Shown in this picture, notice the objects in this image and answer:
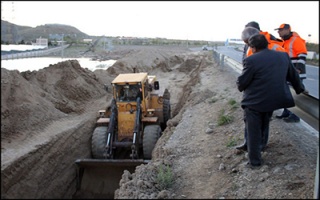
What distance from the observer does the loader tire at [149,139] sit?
34.4 feet

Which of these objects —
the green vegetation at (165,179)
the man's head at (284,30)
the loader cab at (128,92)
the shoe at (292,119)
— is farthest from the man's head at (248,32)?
the loader cab at (128,92)

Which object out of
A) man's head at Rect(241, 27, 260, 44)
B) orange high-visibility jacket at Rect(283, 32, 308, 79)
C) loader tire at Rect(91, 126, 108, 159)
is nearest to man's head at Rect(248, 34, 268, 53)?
man's head at Rect(241, 27, 260, 44)

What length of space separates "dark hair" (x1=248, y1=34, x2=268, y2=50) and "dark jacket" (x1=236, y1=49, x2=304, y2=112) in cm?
8

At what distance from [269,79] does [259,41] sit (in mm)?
545

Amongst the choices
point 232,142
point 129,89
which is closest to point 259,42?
point 232,142

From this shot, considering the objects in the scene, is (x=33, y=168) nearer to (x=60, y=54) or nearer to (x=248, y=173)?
(x=248, y=173)

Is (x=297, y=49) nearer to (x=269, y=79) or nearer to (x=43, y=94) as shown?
(x=269, y=79)

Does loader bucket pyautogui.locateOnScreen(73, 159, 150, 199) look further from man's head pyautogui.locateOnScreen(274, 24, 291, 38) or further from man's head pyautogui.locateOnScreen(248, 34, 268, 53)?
man's head pyautogui.locateOnScreen(248, 34, 268, 53)

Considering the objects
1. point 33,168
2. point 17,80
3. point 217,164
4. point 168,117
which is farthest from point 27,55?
point 217,164

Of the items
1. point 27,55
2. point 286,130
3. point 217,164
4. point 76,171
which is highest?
point 27,55

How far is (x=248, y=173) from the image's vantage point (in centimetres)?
498

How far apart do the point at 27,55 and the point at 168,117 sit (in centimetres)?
856

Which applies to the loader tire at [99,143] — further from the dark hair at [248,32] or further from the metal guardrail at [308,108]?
the metal guardrail at [308,108]

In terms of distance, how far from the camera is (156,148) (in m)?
8.91
